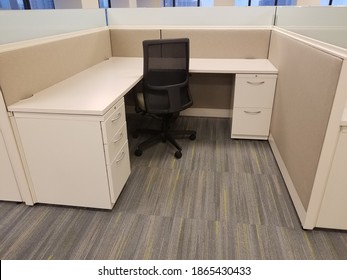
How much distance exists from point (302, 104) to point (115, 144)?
116 cm

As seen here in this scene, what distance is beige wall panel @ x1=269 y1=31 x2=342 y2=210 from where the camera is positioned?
4.19 feet

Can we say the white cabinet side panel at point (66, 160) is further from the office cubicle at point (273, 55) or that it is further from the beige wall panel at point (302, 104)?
the beige wall panel at point (302, 104)

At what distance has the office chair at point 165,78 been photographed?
1918mm

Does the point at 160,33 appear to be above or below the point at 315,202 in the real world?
above

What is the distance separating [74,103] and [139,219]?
77 centimetres

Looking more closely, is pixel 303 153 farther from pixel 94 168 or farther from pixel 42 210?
pixel 42 210

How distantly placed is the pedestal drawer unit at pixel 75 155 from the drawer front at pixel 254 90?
1147 millimetres

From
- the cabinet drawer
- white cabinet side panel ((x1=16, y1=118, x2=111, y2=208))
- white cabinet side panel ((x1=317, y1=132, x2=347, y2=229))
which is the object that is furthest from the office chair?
white cabinet side panel ((x1=317, y1=132, x2=347, y2=229))

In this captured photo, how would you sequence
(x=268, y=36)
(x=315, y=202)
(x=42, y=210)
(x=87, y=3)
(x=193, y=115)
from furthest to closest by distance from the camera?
(x=87, y=3)
(x=193, y=115)
(x=268, y=36)
(x=42, y=210)
(x=315, y=202)

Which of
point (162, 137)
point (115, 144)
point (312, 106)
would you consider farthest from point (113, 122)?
point (312, 106)

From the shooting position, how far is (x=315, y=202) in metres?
1.40

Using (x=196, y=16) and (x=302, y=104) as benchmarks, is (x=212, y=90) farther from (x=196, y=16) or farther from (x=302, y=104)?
(x=302, y=104)

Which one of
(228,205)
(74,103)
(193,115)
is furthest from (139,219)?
(193,115)

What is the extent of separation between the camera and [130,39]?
2.82 m
